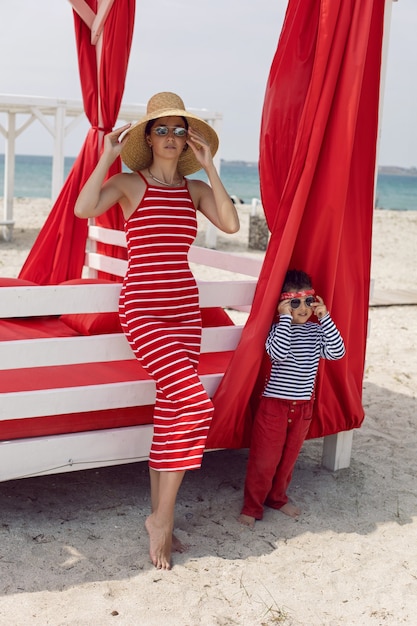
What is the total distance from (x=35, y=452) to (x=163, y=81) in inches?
2037

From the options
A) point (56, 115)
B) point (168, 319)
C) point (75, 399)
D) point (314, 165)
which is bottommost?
point (75, 399)

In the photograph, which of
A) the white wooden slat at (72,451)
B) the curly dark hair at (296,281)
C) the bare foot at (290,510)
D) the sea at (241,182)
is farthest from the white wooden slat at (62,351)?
the sea at (241,182)

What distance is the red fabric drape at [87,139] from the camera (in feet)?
15.5

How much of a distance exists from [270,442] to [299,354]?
1.29ft

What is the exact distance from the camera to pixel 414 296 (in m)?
8.50

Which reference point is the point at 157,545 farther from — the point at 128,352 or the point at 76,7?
the point at 76,7

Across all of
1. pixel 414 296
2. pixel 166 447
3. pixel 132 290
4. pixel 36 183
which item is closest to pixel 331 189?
pixel 132 290

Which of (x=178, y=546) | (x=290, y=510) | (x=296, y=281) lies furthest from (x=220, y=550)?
(x=296, y=281)

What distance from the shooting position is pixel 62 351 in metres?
3.13

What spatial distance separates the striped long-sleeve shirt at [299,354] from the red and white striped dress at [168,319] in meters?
0.37

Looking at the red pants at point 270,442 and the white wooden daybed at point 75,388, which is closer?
the white wooden daybed at point 75,388

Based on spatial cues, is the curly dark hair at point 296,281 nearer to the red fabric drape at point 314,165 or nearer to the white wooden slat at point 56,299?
the red fabric drape at point 314,165

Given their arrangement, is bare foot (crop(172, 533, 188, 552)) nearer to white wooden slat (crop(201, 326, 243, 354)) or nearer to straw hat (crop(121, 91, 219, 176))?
white wooden slat (crop(201, 326, 243, 354))

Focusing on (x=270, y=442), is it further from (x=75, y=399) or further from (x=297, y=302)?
(x=75, y=399)
